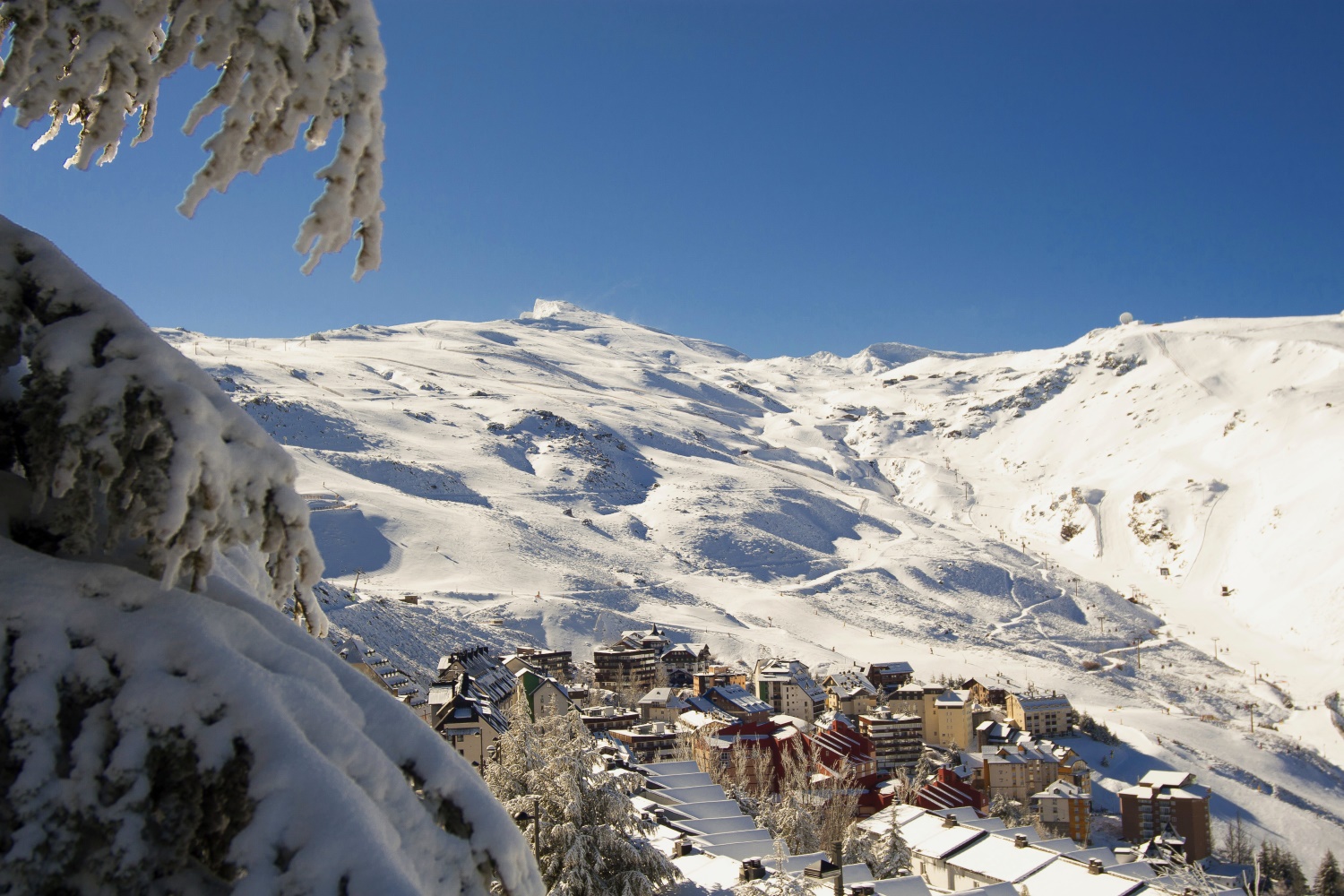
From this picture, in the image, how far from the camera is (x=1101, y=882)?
23.2m

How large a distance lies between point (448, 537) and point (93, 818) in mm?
96085

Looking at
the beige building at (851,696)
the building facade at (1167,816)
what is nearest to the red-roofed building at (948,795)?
the building facade at (1167,816)

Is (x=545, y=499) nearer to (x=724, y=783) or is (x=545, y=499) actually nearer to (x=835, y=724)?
(x=835, y=724)

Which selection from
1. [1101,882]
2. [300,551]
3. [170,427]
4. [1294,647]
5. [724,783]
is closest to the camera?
[170,427]

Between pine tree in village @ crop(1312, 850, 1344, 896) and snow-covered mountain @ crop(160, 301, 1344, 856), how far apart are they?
811 centimetres

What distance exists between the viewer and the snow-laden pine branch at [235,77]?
2389 mm

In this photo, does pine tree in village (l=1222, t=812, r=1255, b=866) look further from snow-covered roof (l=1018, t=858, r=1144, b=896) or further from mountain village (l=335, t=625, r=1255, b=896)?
snow-covered roof (l=1018, t=858, r=1144, b=896)

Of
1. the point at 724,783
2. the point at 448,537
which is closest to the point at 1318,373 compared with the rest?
the point at 448,537

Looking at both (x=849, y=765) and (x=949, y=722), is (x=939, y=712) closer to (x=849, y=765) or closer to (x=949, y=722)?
(x=949, y=722)

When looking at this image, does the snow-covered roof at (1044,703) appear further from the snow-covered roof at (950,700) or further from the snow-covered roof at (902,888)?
the snow-covered roof at (902,888)

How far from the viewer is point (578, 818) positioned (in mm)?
13625

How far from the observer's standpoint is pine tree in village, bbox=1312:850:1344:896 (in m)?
36.4

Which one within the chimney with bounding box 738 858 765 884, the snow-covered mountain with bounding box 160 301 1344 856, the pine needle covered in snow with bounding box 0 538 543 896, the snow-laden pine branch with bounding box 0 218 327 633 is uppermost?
the snow-covered mountain with bounding box 160 301 1344 856

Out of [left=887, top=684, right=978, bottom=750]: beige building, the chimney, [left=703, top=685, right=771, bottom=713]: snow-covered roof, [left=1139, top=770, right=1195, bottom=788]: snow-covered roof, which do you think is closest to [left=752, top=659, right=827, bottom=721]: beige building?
[left=703, top=685, right=771, bottom=713]: snow-covered roof
